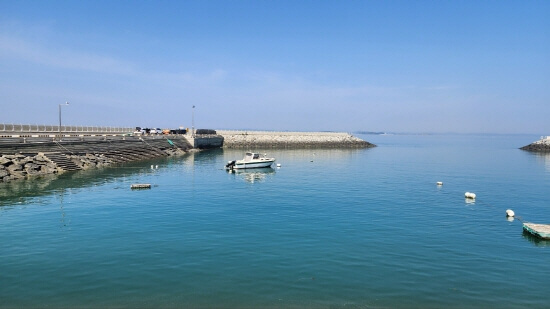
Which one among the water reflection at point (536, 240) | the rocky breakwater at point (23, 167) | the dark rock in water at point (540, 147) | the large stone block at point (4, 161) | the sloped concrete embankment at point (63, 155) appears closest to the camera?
the water reflection at point (536, 240)

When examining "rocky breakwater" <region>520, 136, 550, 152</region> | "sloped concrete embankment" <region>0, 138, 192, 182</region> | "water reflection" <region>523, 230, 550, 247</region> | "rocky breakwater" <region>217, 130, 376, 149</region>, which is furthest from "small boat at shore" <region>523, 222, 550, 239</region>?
"rocky breakwater" <region>520, 136, 550, 152</region>

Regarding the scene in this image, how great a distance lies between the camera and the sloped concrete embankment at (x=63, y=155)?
4950 centimetres

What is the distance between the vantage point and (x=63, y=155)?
59.2 meters

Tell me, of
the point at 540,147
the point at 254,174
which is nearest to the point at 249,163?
the point at 254,174

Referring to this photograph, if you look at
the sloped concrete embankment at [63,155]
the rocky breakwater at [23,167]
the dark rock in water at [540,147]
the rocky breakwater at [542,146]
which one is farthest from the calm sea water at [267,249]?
the rocky breakwater at [542,146]

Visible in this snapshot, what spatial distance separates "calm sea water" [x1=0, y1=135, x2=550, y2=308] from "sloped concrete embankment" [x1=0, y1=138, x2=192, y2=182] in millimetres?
6367

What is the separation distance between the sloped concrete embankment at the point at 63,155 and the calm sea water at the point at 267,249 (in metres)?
6.37

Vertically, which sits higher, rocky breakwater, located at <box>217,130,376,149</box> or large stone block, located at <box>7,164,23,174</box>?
rocky breakwater, located at <box>217,130,376,149</box>

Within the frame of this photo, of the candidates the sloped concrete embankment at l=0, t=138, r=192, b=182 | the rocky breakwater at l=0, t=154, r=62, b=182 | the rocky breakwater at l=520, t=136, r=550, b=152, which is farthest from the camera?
the rocky breakwater at l=520, t=136, r=550, b=152

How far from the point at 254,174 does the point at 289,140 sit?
84.3m

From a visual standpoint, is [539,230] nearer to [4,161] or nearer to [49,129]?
[4,161]

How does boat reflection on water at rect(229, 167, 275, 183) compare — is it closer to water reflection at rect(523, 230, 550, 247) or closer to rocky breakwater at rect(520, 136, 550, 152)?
water reflection at rect(523, 230, 550, 247)

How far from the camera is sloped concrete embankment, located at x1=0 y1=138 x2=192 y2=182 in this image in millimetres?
49500

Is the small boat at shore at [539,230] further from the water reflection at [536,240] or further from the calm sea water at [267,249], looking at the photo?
the calm sea water at [267,249]
